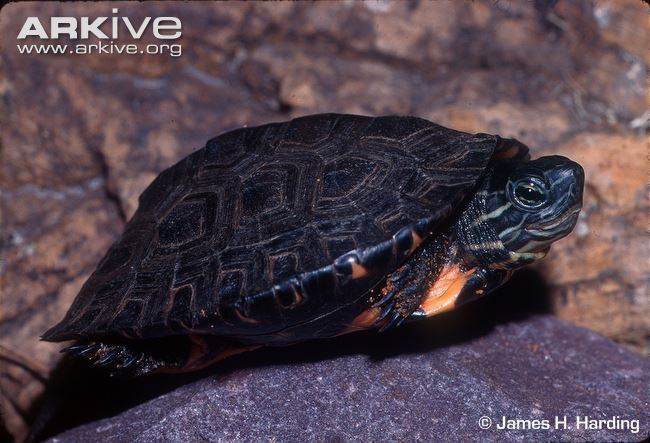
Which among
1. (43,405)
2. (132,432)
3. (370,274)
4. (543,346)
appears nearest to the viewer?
(370,274)

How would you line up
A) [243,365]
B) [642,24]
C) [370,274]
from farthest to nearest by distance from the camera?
[642,24] < [243,365] < [370,274]

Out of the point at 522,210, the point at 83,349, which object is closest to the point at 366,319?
the point at 522,210

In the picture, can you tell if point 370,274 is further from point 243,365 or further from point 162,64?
point 162,64

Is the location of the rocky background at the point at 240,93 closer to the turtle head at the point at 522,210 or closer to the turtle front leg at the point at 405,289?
the turtle head at the point at 522,210

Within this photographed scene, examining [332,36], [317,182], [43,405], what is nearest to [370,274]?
[317,182]

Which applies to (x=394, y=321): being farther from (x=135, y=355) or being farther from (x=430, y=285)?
(x=135, y=355)

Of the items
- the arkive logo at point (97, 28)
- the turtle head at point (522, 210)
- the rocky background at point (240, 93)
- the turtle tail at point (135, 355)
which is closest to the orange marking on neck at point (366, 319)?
the turtle head at point (522, 210)
